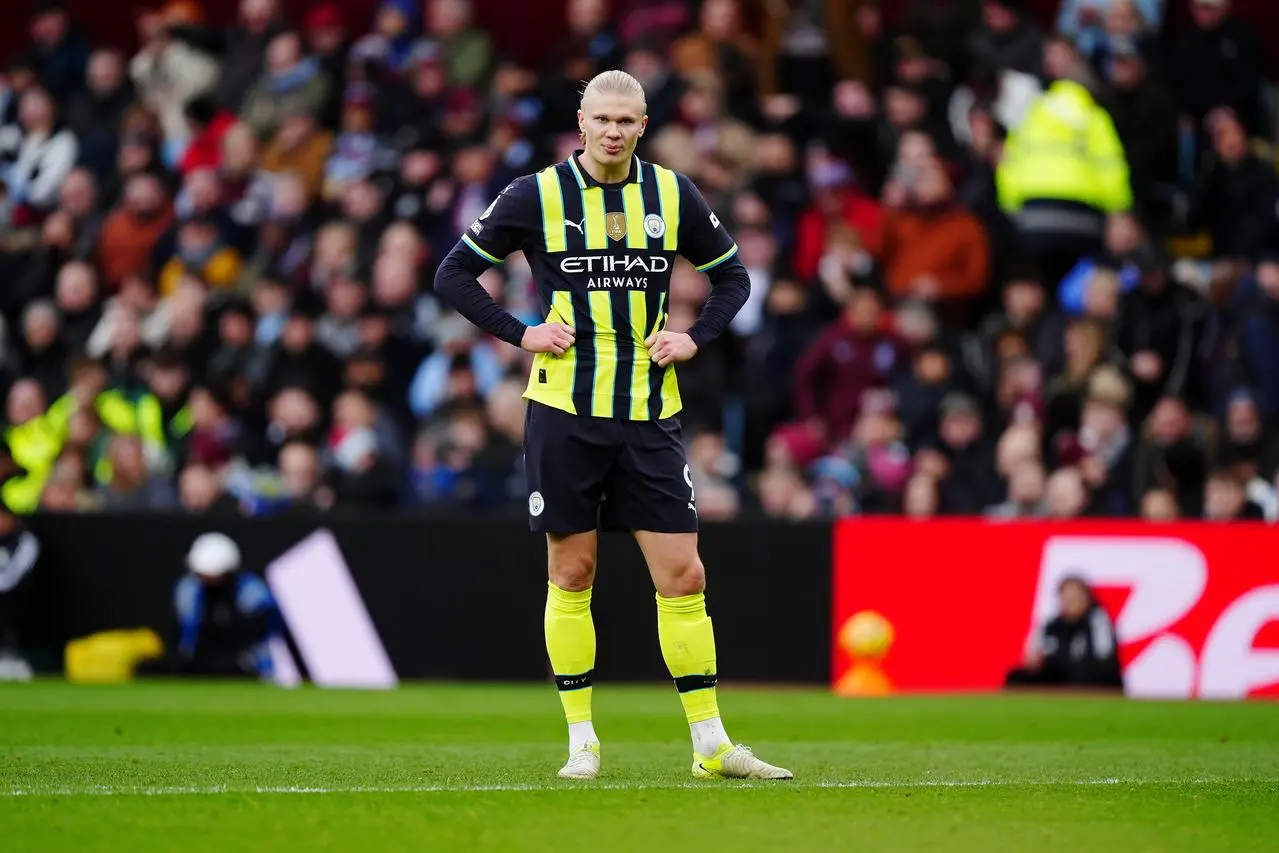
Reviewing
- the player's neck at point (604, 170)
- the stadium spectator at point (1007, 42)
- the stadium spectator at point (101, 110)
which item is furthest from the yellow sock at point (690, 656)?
the stadium spectator at point (101, 110)

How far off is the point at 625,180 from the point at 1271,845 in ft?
→ 10.1

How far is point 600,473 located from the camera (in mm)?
7105

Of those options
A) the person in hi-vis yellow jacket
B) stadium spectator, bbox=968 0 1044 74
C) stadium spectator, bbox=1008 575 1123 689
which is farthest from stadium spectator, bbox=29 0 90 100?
stadium spectator, bbox=1008 575 1123 689

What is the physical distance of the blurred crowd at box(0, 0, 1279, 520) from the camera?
14.3m

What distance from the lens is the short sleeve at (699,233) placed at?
286 inches

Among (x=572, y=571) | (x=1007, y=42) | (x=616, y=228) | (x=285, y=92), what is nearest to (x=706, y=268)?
(x=616, y=228)

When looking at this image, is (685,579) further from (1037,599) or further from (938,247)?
(938,247)

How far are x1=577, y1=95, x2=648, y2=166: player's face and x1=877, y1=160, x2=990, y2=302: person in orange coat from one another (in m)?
8.20

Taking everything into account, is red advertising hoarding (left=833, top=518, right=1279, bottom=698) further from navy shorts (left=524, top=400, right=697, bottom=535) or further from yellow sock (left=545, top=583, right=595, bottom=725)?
navy shorts (left=524, top=400, right=697, bottom=535)

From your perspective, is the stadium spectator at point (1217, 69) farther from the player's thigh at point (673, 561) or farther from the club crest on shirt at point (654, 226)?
the player's thigh at point (673, 561)

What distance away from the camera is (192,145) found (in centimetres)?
1814

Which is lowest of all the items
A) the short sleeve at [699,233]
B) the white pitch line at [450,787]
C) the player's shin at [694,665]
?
the white pitch line at [450,787]

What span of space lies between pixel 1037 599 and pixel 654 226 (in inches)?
271

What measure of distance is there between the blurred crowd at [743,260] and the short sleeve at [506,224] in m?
7.05
